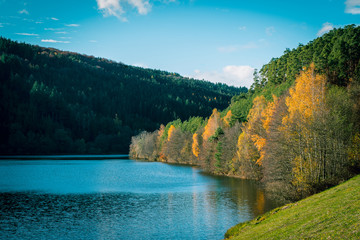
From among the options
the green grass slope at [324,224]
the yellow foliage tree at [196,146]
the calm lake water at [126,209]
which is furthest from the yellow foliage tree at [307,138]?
the yellow foliage tree at [196,146]

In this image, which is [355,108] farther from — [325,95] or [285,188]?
[285,188]

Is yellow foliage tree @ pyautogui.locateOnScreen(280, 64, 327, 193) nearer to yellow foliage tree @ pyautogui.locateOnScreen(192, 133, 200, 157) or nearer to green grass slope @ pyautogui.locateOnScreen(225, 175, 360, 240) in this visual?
green grass slope @ pyautogui.locateOnScreen(225, 175, 360, 240)

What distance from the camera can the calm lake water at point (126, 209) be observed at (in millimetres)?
32844

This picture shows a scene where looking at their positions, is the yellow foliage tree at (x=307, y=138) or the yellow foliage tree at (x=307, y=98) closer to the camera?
the yellow foliage tree at (x=307, y=138)

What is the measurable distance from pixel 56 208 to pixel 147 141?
12354cm

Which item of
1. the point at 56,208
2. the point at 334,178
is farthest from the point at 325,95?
the point at 56,208

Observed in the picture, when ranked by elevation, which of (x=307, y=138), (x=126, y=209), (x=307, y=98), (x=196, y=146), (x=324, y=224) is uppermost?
(x=307, y=98)

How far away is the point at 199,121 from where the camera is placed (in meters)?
152

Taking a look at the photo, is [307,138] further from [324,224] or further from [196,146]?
[196,146]

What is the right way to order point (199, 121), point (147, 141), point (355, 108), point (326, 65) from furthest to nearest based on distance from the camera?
point (147, 141) → point (199, 121) → point (326, 65) → point (355, 108)

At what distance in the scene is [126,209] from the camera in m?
43.7

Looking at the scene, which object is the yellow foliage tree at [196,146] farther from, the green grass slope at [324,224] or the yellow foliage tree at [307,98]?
the green grass slope at [324,224]

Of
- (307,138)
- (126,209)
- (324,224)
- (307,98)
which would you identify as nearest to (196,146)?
(126,209)

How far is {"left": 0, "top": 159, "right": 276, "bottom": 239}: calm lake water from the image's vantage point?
108ft
